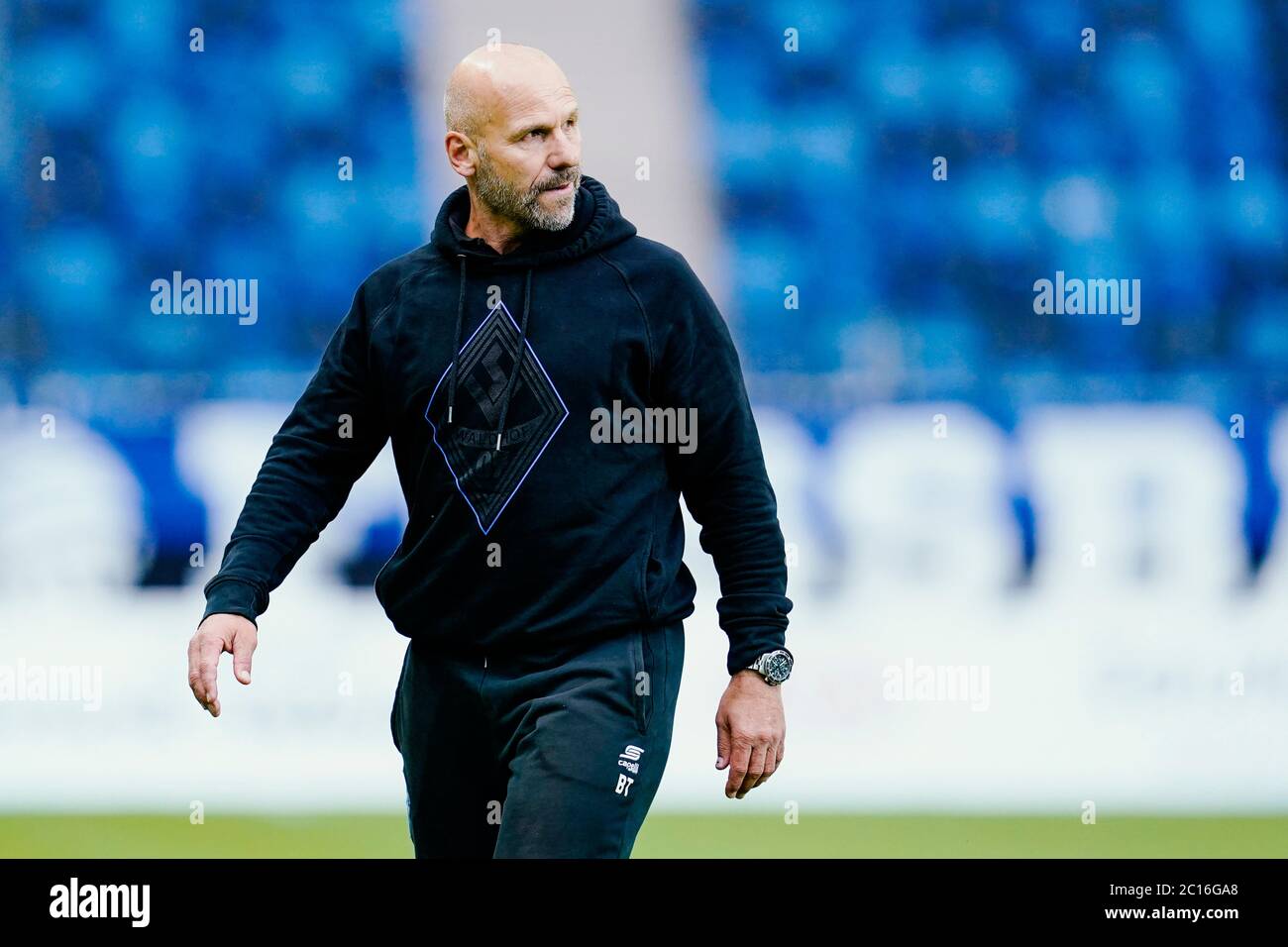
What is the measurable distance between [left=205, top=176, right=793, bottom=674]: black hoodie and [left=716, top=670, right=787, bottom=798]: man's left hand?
0.05 m


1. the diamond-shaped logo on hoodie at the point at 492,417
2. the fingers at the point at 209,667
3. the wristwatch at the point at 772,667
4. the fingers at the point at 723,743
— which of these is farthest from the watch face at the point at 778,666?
the fingers at the point at 209,667

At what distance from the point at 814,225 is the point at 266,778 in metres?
2.29

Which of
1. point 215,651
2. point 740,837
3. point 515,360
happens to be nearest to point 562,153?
point 515,360

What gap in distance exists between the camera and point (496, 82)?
2.68 metres

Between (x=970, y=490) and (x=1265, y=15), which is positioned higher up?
(x=1265, y=15)

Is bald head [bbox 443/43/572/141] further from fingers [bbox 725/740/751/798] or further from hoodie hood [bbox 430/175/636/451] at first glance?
fingers [bbox 725/740/751/798]

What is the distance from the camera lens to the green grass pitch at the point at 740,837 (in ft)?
15.7

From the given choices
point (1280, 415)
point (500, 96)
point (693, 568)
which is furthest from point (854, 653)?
point (500, 96)

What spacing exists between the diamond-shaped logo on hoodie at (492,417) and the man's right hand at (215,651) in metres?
0.41

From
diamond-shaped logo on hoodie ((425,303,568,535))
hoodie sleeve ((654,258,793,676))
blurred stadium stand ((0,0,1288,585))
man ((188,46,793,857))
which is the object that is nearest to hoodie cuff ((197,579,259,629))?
man ((188,46,793,857))

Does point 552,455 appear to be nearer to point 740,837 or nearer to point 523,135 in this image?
point 523,135

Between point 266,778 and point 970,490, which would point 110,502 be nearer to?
point 266,778

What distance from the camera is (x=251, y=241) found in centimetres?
493

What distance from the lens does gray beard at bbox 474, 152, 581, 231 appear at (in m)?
2.68
